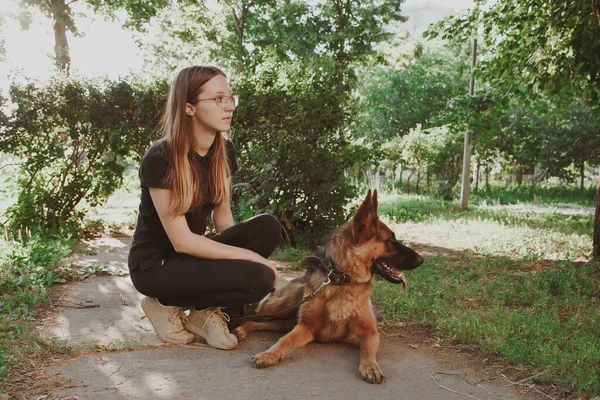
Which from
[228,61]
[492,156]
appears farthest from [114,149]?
[492,156]

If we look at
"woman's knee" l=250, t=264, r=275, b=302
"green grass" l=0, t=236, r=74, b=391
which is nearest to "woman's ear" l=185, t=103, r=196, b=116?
"woman's knee" l=250, t=264, r=275, b=302

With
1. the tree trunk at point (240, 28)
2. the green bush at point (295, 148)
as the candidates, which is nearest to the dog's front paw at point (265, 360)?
the green bush at point (295, 148)

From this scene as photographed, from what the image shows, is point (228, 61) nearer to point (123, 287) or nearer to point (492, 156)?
point (492, 156)

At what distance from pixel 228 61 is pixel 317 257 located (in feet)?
52.4

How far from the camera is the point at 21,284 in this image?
4664mm

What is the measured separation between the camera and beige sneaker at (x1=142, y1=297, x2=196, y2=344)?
356 cm

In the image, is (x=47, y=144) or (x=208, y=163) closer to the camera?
(x=208, y=163)

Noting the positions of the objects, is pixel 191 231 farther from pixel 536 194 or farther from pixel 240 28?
pixel 536 194

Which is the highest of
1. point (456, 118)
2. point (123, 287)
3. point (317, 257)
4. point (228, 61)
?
point (228, 61)

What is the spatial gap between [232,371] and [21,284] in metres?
2.78

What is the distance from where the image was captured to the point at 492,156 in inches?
866

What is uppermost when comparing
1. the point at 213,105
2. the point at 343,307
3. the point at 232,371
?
the point at 213,105

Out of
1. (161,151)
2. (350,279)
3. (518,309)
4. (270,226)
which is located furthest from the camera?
(518,309)

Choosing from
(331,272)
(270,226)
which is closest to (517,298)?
(331,272)
